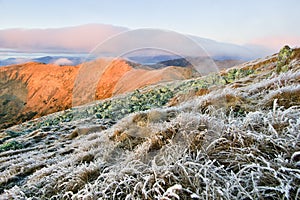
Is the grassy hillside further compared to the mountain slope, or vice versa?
the mountain slope

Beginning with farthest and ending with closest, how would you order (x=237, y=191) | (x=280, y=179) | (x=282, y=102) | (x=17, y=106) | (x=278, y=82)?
(x=17, y=106) → (x=278, y=82) → (x=282, y=102) → (x=237, y=191) → (x=280, y=179)

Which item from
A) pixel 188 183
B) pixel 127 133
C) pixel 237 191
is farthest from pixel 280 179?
pixel 127 133

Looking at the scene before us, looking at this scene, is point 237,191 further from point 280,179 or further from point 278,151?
point 278,151

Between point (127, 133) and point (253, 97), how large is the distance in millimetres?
2450

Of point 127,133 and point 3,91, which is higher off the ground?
point 127,133

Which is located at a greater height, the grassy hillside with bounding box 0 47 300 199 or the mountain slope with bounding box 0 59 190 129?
the grassy hillside with bounding box 0 47 300 199

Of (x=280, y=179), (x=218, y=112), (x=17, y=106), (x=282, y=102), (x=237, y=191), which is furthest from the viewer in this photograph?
(x=17, y=106)

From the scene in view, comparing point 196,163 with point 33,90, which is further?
point 33,90

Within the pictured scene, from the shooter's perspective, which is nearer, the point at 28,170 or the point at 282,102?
the point at 282,102

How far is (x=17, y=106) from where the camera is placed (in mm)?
148875

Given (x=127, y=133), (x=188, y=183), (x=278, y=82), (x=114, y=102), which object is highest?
(x=278, y=82)

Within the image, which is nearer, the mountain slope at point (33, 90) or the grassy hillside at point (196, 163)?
the grassy hillside at point (196, 163)

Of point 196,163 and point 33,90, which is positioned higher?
point 196,163

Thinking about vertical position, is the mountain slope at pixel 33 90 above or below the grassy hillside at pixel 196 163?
below
